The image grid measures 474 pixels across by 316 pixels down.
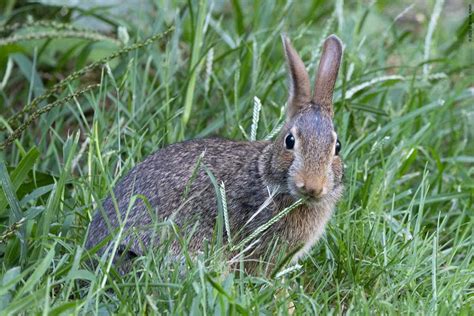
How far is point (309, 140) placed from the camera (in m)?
4.30

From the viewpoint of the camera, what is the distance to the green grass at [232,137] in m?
3.75

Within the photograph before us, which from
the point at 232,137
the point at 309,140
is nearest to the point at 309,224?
the point at 309,140

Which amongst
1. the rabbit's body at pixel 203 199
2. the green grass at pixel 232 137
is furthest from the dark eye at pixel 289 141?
the green grass at pixel 232 137

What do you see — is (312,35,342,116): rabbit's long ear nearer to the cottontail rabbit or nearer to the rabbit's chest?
the cottontail rabbit

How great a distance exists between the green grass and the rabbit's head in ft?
0.91

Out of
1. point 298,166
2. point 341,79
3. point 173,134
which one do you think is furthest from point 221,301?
point 341,79

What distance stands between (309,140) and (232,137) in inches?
42.8

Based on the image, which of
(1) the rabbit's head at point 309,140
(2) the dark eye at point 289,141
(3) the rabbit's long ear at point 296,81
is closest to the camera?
(1) the rabbit's head at point 309,140

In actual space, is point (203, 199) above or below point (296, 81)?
below

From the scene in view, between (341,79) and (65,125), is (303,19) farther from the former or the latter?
(65,125)

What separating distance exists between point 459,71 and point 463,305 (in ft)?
8.39

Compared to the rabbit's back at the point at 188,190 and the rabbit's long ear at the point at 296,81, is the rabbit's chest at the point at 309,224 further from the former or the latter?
the rabbit's long ear at the point at 296,81

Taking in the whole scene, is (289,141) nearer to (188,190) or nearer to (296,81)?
(296,81)

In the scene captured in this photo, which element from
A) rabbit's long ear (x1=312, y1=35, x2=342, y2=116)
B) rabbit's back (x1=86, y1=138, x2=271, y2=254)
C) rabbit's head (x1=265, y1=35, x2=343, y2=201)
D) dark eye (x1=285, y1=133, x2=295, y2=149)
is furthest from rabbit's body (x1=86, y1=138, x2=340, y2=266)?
rabbit's long ear (x1=312, y1=35, x2=342, y2=116)
